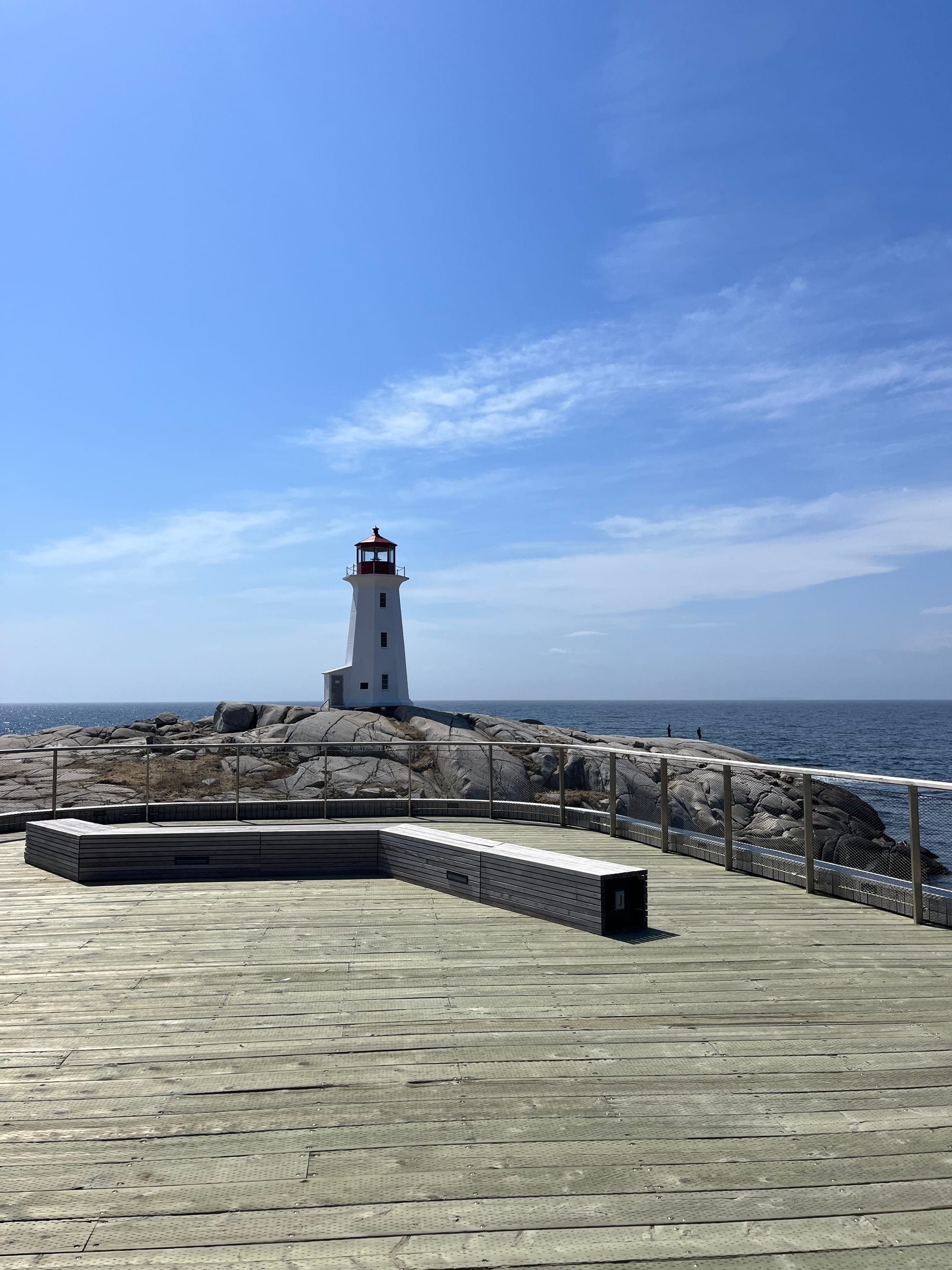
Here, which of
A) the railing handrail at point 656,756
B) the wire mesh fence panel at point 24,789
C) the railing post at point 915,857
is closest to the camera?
the railing post at point 915,857

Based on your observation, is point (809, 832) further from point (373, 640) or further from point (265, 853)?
point (373, 640)

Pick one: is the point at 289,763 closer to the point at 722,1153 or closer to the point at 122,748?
the point at 122,748

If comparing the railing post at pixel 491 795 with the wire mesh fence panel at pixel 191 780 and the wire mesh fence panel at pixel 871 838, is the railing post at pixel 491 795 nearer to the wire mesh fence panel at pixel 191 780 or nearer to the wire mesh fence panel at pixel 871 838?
the wire mesh fence panel at pixel 191 780

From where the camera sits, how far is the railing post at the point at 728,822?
25.9 feet

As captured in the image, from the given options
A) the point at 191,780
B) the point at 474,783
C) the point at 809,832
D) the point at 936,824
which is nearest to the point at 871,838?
the point at 809,832

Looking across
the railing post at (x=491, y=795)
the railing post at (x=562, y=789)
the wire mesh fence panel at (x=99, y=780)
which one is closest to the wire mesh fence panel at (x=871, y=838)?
the railing post at (x=562, y=789)

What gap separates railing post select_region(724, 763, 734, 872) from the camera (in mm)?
7895

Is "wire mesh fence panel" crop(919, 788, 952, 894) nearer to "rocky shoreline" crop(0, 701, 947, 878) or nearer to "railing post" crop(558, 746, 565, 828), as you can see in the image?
"rocky shoreline" crop(0, 701, 947, 878)

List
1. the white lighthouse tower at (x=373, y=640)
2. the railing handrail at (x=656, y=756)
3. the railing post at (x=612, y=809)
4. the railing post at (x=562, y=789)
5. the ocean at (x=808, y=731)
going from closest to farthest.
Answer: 1. the railing handrail at (x=656, y=756)
2. the railing post at (x=612, y=809)
3. the railing post at (x=562, y=789)
4. the white lighthouse tower at (x=373, y=640)
5. the ocean at (x=808, y=731)

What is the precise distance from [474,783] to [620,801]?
28.7ft

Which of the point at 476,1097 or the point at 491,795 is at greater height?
the point at 491,795

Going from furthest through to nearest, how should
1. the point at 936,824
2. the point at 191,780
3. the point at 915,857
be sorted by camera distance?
the point at 191,780
the point at 915,857
the point at 936,824

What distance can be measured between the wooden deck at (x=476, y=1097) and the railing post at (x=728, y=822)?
1876 mm

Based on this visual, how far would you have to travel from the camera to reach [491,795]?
1079cm
